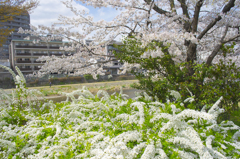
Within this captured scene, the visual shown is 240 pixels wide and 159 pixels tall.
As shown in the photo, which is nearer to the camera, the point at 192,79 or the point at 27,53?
the point at 192,79

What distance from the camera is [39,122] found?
2.39 metres

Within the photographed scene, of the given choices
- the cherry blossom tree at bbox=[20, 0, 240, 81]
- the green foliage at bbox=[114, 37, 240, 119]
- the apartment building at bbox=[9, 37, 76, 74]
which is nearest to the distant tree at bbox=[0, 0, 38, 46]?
the cherry blossom tree at bbox=[20, 0, 240, 81]

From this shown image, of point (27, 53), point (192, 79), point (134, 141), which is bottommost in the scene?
point (134, 141)

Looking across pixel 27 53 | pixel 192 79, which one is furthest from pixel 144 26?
pixel 27 53

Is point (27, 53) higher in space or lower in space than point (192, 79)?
higher

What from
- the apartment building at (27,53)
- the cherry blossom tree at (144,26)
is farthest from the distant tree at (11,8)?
the apartment building at (27,53)

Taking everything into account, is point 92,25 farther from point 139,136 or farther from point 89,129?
point 139,136

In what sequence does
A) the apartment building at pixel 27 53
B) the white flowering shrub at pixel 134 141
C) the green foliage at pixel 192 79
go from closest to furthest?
1. the white flowering shrub at pixel 134 141
2. the green foliage at pixel 192 79
3. the apartment building at pixel 27 53

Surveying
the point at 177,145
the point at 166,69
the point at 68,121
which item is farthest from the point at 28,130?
the point at 166,69

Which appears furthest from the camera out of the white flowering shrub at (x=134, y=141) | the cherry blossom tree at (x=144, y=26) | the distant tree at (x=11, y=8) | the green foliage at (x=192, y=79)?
the distant tree at (x=11, y=8)

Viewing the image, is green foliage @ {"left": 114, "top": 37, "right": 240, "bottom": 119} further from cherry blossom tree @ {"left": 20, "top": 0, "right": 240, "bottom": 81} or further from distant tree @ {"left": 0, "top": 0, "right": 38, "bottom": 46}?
distant tree @ {"left": 0, "top": 0, "right": 38, "bottom": 46}

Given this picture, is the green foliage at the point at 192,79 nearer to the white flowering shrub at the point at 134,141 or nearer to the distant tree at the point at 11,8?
the white flowering shrub at the point at 134,141

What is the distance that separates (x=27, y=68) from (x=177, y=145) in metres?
49.6

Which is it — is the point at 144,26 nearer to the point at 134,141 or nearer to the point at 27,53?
the point at 134,141
